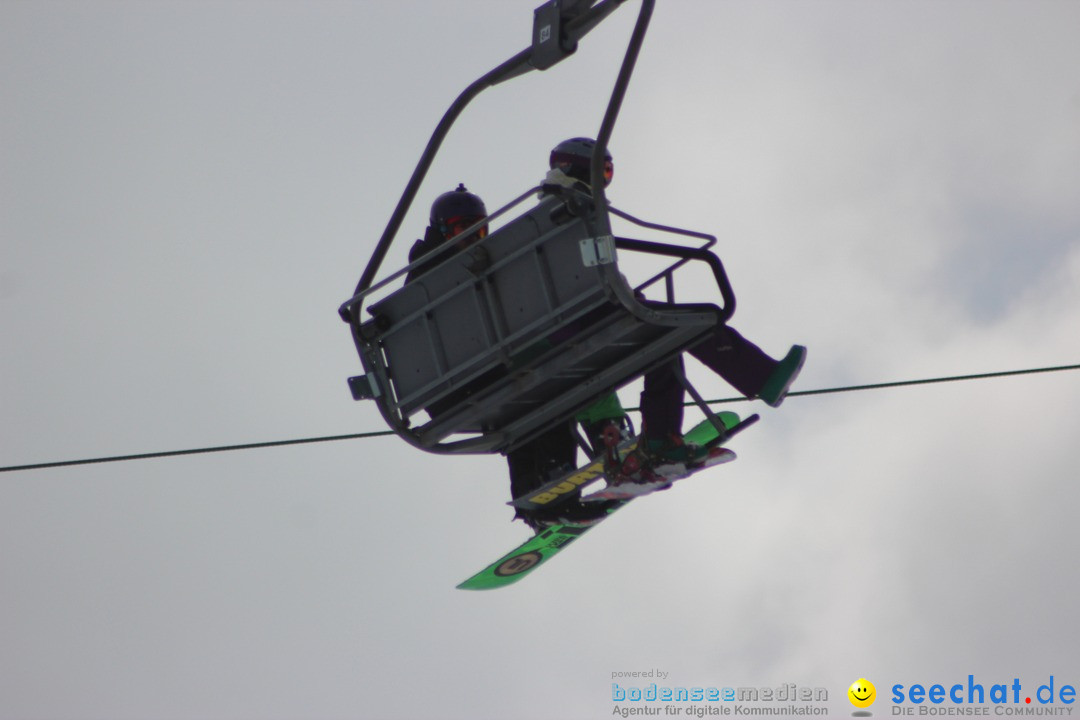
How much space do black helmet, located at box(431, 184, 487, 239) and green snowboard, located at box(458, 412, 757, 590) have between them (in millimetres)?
1808

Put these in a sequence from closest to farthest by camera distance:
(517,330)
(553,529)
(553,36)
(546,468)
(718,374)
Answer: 1. (553,36)
2. (517,330)
3. (718,374)
4. (546,468)
5. (553,529)

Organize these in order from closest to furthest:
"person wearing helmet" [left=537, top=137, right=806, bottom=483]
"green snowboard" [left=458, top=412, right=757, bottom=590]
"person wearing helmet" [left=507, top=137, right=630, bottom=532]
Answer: "person wearing helmet" [left=537, top=137, right=806, bottom=483] → "green snowboard" [left=458, top=412, right=757, bottom=590] → "person wearing helmet" [left=507, top=137, right=630, bottom=532]

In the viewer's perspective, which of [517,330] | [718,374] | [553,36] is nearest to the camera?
[553,36]

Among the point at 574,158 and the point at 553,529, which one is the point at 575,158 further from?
the point at 553,529

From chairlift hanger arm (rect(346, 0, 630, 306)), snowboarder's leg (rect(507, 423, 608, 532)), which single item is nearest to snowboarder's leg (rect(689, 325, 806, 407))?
snowboarder's leg (rect(507, 423, 608, 532))

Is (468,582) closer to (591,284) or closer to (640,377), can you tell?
(640,377)

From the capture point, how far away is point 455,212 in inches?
437

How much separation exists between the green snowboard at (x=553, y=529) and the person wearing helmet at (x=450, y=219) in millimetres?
1793

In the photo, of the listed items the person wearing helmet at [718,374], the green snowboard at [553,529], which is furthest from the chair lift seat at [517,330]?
the green snowboard at [553,529]

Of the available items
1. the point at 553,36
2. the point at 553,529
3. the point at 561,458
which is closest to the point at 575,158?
the point at 553,36

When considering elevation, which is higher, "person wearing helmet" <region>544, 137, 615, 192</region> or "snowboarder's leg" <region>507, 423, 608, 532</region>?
"person wearing helmet" <region>544, 137, 615, 192</region>

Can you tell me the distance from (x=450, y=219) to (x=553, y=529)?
3.38 m

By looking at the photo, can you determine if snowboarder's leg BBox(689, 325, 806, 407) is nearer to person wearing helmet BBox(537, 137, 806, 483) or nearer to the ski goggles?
person wearing helmet BBox(537, 137, 806, 483)

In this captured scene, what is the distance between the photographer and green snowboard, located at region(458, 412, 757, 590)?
11719 mm
